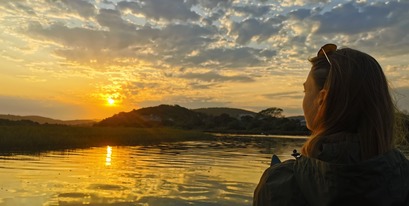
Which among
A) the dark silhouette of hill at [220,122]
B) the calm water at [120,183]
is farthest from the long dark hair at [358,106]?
the dark silhouette of hill at [220,122]

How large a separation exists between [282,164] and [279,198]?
0.53 feet

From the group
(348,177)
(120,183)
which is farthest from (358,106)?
(120,183)

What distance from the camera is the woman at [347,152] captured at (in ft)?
5.98

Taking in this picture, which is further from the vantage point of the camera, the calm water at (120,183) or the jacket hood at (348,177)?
the calm water at (120,183)

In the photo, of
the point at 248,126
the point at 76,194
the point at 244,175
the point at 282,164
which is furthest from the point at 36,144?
the point at 248,126

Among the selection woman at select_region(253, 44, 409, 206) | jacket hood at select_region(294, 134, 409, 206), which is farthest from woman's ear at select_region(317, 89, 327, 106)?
jacket hood at select_region(294, 134, 409, 206)

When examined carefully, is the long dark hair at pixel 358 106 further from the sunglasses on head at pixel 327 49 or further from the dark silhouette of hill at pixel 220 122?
the dark silhouette of hill at pixel 220 122

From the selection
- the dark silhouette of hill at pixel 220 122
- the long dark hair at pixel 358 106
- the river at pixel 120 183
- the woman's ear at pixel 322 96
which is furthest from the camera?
the dark silhouette of hill at pixel 220 122

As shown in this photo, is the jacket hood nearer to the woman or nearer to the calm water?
the woman

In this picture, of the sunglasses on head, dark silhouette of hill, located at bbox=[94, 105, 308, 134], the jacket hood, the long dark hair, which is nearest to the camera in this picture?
the jacket hood

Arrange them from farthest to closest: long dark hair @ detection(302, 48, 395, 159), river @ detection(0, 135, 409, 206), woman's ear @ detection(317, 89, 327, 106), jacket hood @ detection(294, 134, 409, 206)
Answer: river @ detection(0, 135, 409, 206), woman's ear @ detection(317, 89, 327, 106), long dark hair @ detection(302, 48, 395, 159), jacket hood @ detection(294, 134, 409, 206)

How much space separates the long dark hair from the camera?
192 centimetres

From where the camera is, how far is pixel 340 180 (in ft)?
5.96

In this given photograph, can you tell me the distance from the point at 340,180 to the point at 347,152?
12 cm
